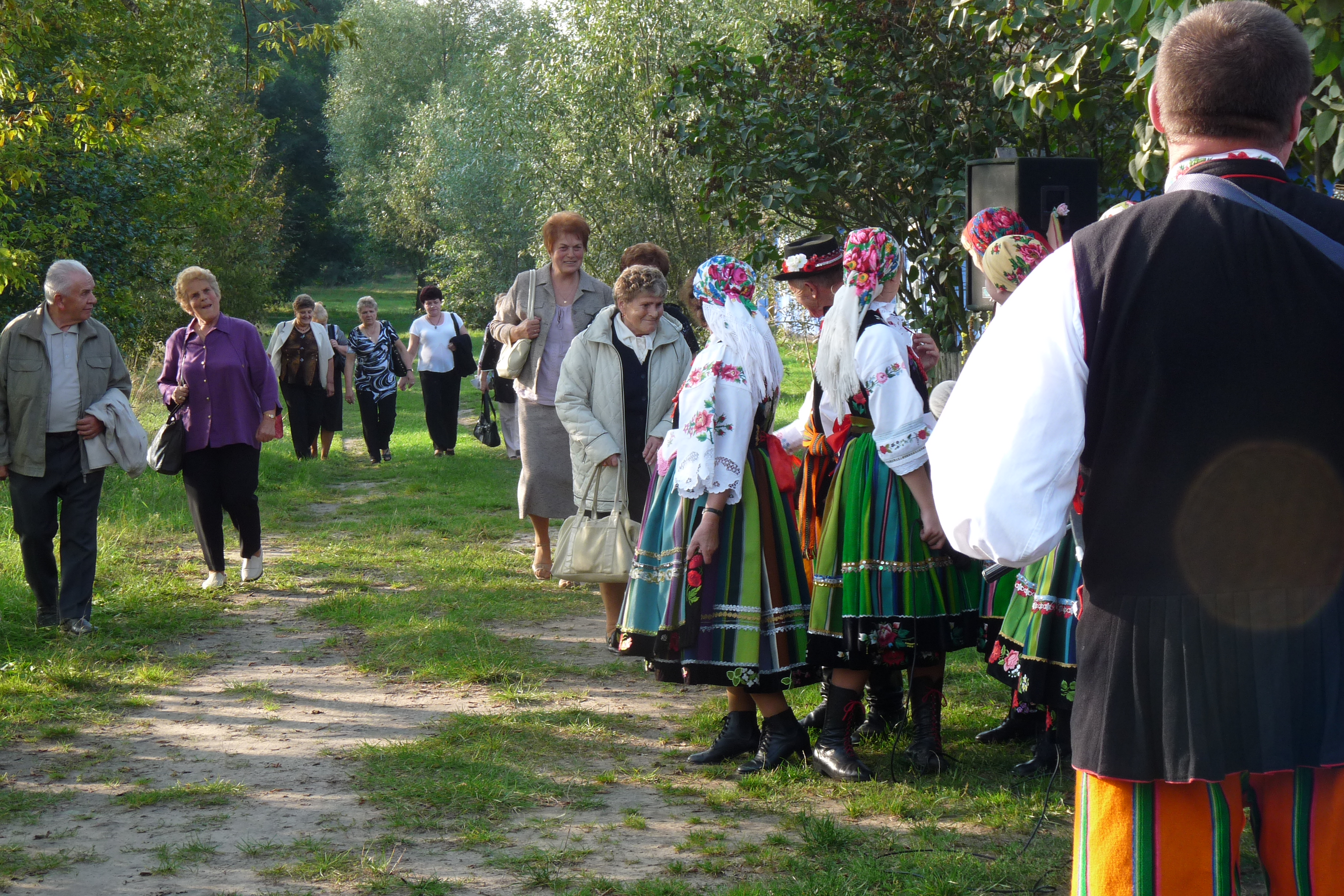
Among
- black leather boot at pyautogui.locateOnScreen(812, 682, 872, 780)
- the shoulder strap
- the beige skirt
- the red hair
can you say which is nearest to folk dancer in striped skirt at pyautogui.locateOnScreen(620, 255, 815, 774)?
black leather boot at pyautogui.locateOnScreen(812, 682, 872, 780)

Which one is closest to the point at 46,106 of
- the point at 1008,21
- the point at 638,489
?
the point at 638,489

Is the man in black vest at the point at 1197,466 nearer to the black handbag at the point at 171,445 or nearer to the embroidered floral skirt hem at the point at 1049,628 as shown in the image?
the embroidered floral skirt hem at the point at 1049,628

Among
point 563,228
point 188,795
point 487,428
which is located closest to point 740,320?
point 188,795

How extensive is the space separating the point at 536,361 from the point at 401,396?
1752 cm

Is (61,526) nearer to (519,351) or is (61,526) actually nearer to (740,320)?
(519,351)

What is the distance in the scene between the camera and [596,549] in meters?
5.92

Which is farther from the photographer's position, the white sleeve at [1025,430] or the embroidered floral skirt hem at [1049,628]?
the embroidered floral skirt hem at [1049,628]

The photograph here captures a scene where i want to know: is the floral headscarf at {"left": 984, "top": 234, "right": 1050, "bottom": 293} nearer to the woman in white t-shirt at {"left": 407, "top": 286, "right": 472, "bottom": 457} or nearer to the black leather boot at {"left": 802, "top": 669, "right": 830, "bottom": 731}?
the black leather boot at {"left": 802, "top": 669, "right": 830, "bottom": 731}

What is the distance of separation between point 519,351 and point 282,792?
3.59 m

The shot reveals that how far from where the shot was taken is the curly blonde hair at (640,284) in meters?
5.81

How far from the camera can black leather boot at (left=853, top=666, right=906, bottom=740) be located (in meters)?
5.00

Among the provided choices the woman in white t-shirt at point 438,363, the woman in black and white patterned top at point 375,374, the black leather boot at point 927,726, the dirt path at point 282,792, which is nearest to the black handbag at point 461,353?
the woman in white t-shirt at point 438,363

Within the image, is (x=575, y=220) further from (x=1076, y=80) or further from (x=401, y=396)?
(x=401, y=396)

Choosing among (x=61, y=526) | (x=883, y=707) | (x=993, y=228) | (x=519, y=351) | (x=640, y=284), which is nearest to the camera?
(x=993, y=228)
